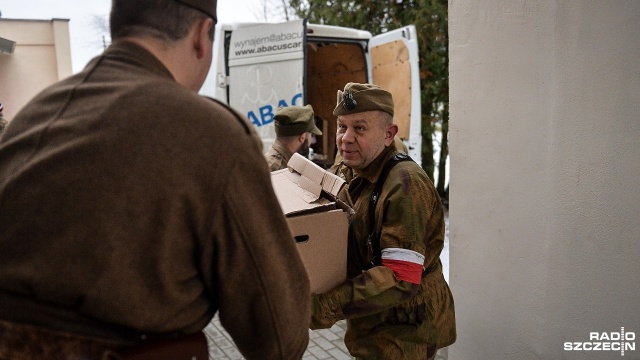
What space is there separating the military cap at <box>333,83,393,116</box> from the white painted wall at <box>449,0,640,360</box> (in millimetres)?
932

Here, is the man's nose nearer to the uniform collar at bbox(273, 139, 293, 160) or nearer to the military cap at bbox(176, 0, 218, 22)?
the military cap at bbox(176, 0, 218, 22)

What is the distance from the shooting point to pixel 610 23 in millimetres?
2312

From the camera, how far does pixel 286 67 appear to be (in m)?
5.62

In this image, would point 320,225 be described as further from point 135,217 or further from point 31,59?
point 31,59

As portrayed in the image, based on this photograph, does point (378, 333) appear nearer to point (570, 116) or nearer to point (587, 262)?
point (587, 262)

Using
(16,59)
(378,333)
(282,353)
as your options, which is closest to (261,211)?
(282,353)

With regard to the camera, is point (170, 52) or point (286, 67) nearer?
point (170, 52)

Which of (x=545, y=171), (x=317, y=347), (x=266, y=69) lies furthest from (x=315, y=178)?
(x=266, y=69)

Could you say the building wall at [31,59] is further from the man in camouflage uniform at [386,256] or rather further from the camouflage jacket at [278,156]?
the man in camouflage uniform at [386,256]

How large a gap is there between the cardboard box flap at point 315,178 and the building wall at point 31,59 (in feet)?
40.7

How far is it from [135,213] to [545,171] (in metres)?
2.20

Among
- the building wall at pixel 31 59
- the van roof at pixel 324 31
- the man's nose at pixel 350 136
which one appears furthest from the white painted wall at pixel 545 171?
the building wall at pixel 31 59

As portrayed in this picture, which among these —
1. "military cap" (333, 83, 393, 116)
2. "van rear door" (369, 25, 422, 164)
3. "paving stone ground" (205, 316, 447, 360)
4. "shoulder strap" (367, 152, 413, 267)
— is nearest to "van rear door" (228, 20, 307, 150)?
"van rear door" (369, 25, 422, 164)

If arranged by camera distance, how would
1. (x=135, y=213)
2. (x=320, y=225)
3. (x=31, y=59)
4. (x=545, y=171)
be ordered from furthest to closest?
(x=31, y=59), (x=545, y=171), (x=320, y=225), (x=135, y=213)
